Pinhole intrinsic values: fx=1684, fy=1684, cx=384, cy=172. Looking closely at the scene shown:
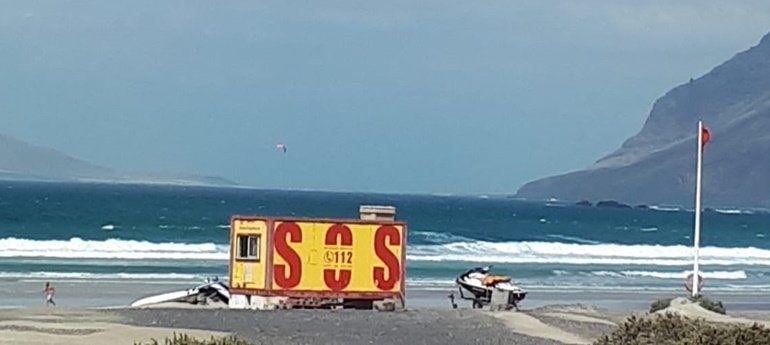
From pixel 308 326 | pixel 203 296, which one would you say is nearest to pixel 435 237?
pixel 203 296

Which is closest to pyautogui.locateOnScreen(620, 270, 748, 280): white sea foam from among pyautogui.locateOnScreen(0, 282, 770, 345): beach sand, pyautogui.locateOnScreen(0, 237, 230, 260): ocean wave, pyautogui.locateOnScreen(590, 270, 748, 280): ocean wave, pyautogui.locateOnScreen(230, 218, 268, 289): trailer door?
pyautogui.locateOnScreen(590, 270, 748, 280): ocean wave

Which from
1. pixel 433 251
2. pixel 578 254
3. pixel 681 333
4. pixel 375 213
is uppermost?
pixel 578 254

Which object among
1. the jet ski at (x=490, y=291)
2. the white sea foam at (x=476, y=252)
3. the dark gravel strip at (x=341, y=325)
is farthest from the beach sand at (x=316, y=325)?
the white sea foam at (x=476, y=252)

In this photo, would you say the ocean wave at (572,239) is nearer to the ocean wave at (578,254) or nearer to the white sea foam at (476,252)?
the ocean wave at (578,254)

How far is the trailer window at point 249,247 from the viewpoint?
83.9 feet

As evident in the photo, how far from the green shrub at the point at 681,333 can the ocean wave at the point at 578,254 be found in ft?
127

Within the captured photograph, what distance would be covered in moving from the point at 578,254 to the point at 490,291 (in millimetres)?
36359

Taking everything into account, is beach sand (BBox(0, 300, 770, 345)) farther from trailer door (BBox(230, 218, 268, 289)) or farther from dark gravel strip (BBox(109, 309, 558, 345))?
trailer door (BBox(230, 218, 268, 289))

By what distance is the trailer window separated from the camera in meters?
25.6

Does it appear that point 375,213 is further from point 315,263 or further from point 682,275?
point 682,275

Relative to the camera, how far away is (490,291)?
1116 inches

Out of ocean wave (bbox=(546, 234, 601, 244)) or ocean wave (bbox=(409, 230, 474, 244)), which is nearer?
ocean wave (bbox=(409, 230, 474, 244))

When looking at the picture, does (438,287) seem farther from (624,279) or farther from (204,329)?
(204,329)

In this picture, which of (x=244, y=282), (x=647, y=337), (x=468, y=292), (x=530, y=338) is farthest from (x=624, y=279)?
(x=647, y=337)
